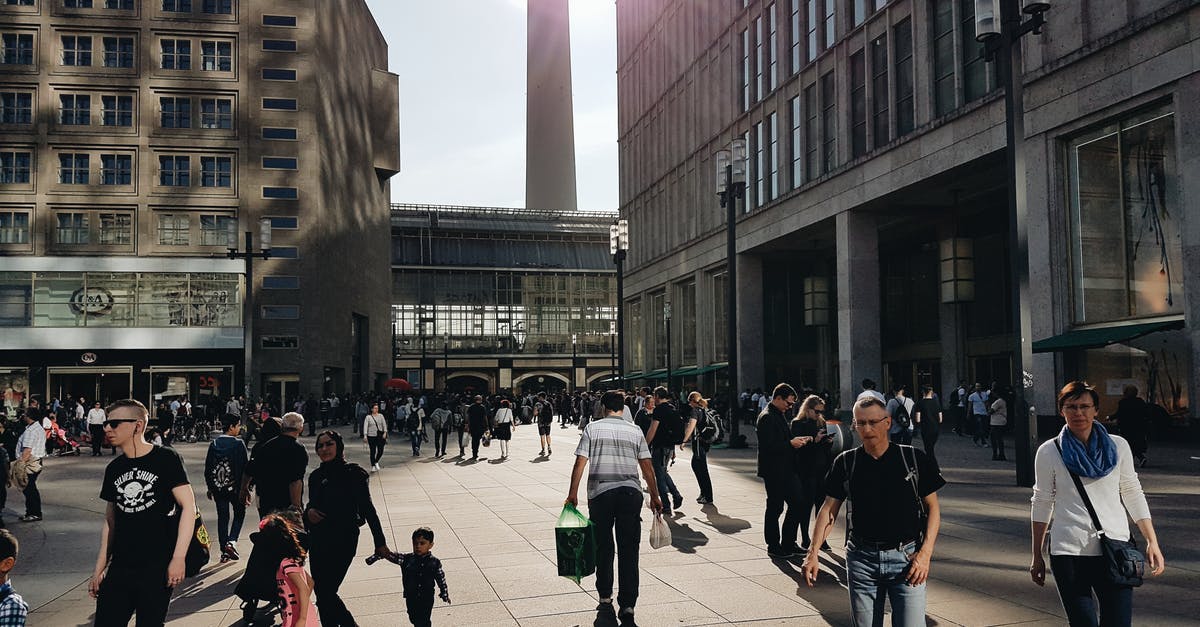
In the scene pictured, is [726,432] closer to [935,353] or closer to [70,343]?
[935,353]

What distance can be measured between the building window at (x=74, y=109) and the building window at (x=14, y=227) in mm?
5669

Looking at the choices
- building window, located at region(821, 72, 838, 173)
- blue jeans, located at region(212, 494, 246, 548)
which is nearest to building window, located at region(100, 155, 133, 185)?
building window, located at region(821, 72, 838, 173)

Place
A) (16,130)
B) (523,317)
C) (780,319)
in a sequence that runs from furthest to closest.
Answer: (523,317), (16,130), (780,319)

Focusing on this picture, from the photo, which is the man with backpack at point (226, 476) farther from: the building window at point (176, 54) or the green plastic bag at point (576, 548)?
the building window at point (176, 54)

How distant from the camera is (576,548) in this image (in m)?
7.14

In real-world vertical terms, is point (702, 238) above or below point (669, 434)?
above

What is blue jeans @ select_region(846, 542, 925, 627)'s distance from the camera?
4805 millimetres

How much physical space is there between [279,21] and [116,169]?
41.3 ft

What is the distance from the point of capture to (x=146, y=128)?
178 feet

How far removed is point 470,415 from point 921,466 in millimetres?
21199

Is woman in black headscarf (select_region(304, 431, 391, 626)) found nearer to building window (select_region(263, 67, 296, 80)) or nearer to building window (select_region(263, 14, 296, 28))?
building window (select_region(263, 67, 296, 80))

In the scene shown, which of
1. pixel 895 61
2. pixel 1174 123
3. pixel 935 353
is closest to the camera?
pixel 1174 123

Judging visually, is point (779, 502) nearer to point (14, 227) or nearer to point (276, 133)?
point (276, 133)

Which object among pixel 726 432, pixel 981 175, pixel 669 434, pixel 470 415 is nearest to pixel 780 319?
pixel 726 432
